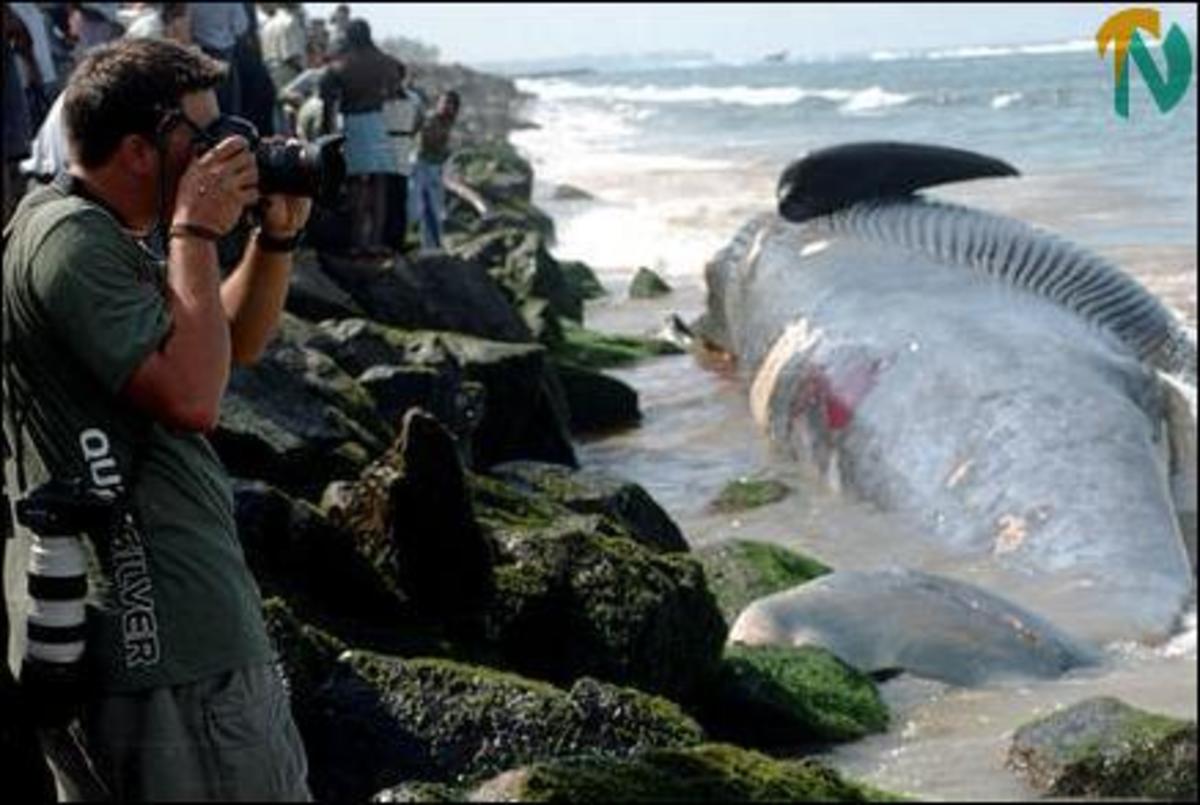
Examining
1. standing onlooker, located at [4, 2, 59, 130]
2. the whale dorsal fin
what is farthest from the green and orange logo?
the whale dorsal fin

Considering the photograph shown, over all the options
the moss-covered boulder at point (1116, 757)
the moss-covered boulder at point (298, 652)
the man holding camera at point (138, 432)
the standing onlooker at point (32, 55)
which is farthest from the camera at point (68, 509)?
the standing onlooker at point (32, 55)

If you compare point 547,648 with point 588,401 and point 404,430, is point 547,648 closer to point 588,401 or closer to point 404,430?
point 404,430

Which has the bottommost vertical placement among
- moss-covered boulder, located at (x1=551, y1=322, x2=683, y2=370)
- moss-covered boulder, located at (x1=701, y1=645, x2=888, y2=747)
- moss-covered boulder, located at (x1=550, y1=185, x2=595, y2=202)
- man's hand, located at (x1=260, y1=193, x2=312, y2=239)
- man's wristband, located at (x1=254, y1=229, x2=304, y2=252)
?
moss-covered boulder, located at (x1=550, y1=185, x2=595, y2=202)

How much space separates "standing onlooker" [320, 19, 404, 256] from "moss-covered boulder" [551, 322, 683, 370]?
2514mm

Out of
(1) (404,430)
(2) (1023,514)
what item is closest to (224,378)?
(1) (404,430)

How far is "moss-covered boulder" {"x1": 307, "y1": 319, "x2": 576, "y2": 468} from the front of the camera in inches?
398

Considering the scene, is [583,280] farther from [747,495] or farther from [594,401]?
[747,495]

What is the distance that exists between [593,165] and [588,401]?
3343cm

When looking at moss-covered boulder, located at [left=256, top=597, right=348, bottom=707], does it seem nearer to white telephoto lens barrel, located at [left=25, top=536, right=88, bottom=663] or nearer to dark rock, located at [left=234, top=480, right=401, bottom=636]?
dark rock, located at [left=234, top=480, right=401, bottom=636]

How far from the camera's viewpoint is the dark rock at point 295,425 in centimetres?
736

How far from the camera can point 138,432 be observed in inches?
127

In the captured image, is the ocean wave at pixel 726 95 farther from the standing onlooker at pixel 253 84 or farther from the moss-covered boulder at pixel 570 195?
the standing onlooker at pixel 253 84

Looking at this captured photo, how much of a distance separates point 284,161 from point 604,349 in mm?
12323

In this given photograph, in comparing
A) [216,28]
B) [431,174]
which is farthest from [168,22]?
[431,174]
